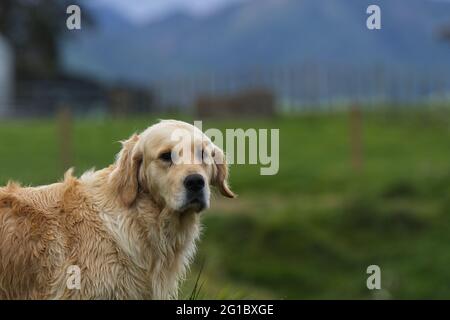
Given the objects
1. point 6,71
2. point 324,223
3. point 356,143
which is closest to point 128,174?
point 324,223

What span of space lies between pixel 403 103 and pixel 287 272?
21400mm

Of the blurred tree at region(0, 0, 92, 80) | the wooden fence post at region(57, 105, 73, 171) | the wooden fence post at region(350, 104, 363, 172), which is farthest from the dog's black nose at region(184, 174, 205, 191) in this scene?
the blurred tree at region(0, 0, 92, 80)

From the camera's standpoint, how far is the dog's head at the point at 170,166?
688 centimetres

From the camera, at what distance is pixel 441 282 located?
2303 centimetres

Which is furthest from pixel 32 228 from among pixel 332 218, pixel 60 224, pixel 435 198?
pixel 435 198

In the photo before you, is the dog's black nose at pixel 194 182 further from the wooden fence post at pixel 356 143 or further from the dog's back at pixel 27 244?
the wooden fence post at pixel 356 143

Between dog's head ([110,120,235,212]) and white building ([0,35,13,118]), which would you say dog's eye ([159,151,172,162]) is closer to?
dog's head ([110,120,235,212])

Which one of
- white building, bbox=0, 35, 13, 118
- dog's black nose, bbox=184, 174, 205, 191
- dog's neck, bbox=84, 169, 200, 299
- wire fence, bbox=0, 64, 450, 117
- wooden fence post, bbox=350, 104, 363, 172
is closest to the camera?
dog's black nose, bbox=184, 174, 205, 191

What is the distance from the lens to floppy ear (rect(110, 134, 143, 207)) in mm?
7203

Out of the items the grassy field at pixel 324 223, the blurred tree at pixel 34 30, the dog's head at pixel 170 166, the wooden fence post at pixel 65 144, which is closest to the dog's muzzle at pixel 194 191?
the dog's head at pixel 170 166

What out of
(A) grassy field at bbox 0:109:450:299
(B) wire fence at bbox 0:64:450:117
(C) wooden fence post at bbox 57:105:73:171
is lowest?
(A) grassy field at bbox 0:109:450:299

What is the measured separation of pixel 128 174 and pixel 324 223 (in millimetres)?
18430

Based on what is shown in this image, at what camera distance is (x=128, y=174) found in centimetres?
722

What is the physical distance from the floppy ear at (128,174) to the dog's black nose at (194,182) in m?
0.52
